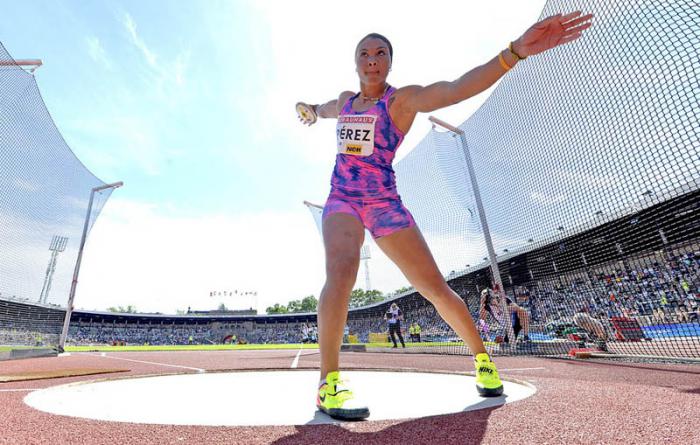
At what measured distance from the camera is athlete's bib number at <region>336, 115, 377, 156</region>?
2438 mm

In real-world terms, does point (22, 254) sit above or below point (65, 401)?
above

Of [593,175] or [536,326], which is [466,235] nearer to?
[593,175]

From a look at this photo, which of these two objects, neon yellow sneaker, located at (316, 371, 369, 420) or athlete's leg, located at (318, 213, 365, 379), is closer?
neon yellow sneaker, located at (316, 371, 369, 420)

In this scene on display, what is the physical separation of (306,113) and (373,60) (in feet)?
3.09

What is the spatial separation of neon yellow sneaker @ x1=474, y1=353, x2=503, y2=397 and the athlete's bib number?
60.8 inches

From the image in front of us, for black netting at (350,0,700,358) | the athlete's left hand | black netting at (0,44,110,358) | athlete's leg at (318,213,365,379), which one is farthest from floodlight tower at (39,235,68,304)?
the athlete's left hand

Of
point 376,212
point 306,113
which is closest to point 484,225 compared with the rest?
point 306,113

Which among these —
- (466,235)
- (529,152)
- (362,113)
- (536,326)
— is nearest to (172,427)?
(362,113)

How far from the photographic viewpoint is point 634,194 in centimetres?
838

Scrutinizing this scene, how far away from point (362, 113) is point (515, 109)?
33.2 feet

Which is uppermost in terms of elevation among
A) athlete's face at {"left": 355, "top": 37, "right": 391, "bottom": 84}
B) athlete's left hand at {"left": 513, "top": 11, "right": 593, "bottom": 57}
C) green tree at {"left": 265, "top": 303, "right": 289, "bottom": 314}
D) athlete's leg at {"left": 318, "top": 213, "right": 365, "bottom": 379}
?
green tree at {"left": 265, "top": 303, "right": 289, "bottom": 314}

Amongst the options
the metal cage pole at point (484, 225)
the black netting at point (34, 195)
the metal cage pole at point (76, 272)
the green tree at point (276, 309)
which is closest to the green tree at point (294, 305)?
the green tree at point (276, 309)

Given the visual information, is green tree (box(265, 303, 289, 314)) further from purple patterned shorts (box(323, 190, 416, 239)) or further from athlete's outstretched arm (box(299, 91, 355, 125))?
purple patterned shorts (box(323, 190, 416, 239))

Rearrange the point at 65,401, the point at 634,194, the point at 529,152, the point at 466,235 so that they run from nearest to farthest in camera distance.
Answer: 1. the point at 65,401
2. the point at 634,194
3. the point at 529,152
4. the point at 466,235
